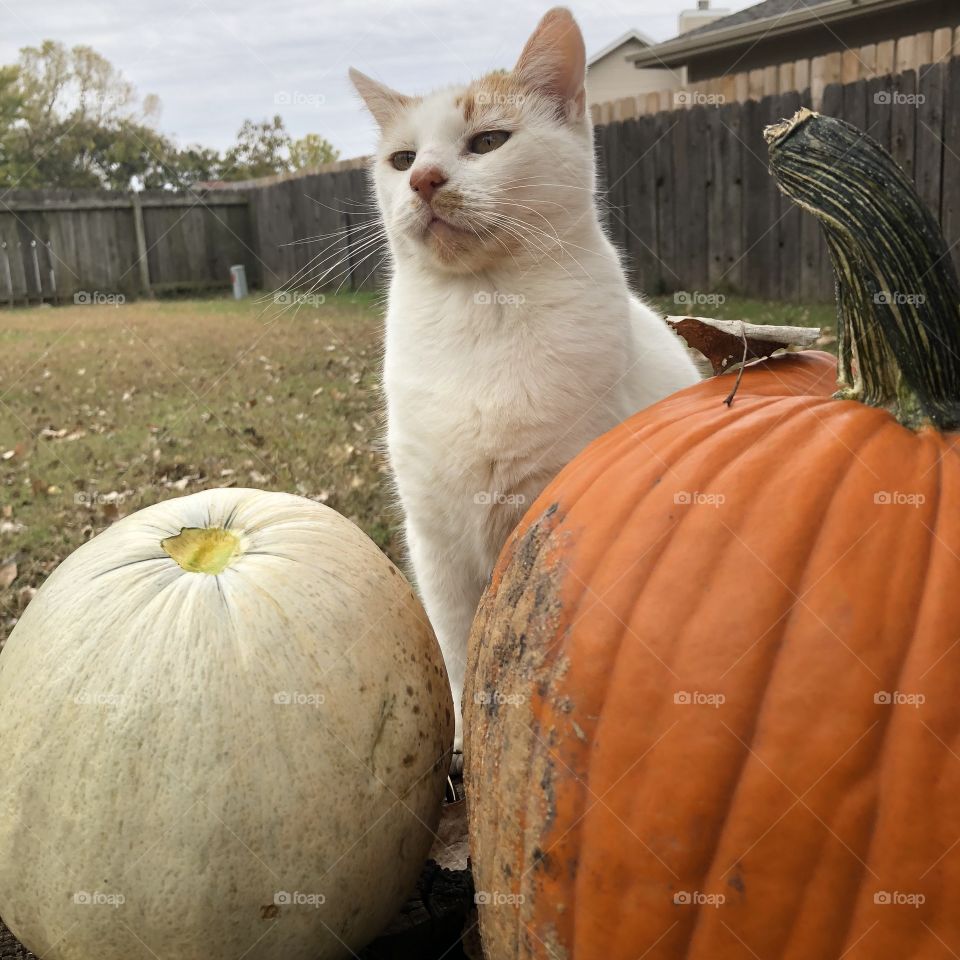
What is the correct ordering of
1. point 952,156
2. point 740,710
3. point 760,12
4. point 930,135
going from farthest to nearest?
point 760,12, point 930,135, point 952,156, point 740,710

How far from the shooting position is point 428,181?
2.02 m

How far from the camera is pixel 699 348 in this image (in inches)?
60.4

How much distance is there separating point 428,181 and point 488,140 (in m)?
0.21

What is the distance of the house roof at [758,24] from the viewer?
9984 mm

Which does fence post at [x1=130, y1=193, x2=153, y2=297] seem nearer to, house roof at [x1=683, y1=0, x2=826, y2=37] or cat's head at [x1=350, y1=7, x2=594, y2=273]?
house roof at [x1=683, y1=0, x2=826, y2=37]

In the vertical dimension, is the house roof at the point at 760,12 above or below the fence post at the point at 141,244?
above

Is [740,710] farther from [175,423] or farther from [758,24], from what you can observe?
[758,24]

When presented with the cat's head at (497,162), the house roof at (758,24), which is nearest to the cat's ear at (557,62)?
the cat's head at (497,162)

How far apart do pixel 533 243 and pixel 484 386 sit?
0.33 meters

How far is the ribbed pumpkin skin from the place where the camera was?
41.1 inches

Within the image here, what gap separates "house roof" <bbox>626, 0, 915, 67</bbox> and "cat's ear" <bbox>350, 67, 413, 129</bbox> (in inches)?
364

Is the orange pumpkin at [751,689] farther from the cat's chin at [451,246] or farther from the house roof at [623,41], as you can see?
the house roof at [623,41]

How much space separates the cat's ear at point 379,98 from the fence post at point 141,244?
453 inches

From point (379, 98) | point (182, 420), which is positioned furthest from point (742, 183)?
point (379, 98)
